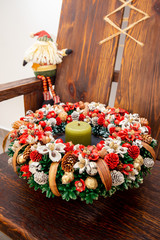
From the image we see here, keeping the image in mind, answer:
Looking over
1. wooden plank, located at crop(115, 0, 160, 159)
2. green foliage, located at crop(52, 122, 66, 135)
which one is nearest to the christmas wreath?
green foliage, located at crop(52, 122, 66, 135)

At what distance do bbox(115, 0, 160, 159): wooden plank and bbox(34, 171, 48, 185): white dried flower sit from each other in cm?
52

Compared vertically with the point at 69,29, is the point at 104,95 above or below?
below

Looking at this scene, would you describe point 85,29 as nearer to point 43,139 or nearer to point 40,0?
point 40,0

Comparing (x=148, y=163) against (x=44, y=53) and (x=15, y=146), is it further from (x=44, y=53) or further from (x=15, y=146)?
(x=44, y=53)

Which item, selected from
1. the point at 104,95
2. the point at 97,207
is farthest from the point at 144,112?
the point at 97,207

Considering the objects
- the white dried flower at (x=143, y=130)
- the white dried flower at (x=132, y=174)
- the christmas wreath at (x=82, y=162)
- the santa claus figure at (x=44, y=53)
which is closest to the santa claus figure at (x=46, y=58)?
the santa claus figure at (x=44, y=53)

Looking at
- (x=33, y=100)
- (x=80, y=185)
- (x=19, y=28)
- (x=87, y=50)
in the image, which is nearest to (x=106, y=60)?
(x=87, y=50)

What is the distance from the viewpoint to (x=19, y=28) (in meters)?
1.32

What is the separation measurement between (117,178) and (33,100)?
0.61 meters

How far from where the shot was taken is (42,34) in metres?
0.91

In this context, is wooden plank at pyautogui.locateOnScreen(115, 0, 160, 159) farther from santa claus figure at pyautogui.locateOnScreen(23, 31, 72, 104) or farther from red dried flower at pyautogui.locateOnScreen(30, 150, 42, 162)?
red dried flower at pyautogui.locateOnScreen(30, 150, 42, 162)

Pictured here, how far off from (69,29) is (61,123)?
48 centimetres

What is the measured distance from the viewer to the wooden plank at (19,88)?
2.64 ft

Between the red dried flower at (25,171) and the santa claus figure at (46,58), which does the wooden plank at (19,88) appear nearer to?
the santa claus figure at (46,58)
